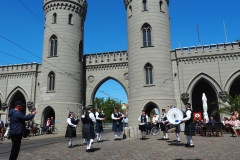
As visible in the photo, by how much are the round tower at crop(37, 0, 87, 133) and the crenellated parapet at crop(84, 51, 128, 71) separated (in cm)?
122

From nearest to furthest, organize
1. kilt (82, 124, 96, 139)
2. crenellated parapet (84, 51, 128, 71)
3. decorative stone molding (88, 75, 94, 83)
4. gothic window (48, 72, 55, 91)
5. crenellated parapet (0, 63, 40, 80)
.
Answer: kilt (82, 124, 96, 139)
gothic window (48, 72, 55, 91)
crenellated parapet (84, 51, 128, 71)
decorative stone molding (88, 75, 94, 83)
crenellated parapet (0, 63, 40, 80)

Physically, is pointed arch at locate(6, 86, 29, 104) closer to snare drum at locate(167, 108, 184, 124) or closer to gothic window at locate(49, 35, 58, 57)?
gothic window at locate(49, 35, 58, 57)

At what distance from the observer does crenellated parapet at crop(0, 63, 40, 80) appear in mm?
28641

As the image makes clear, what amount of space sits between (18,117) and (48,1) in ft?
82.0

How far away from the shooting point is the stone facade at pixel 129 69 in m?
22.7

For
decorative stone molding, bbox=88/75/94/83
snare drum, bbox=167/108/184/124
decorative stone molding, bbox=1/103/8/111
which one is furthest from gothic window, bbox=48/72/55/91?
snare drum, bbox=167/108/184/124

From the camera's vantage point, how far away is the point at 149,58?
22.8 meters

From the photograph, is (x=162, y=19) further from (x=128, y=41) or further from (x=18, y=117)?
(x=18, y=117)

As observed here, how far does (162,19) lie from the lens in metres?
24.2

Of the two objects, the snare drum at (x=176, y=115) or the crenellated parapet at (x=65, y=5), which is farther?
the crenellated parapet at (x=65, y=5)

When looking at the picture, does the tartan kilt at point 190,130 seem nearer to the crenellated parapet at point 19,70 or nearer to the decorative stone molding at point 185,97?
the decorative stone molding at point 185,97

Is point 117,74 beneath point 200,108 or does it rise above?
above

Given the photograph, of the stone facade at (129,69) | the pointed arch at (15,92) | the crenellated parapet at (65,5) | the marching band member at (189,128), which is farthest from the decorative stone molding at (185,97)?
the pointed arch at (15,92)

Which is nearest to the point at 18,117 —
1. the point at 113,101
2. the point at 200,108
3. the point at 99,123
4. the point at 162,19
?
the point at 99,123
